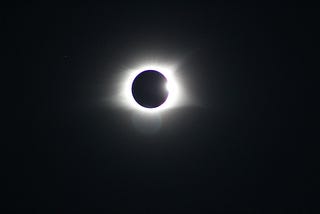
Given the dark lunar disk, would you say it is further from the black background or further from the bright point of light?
the black background

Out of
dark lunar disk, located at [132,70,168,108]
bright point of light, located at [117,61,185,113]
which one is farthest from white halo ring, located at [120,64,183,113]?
dark lunar disk, located at [132,70,168,108]

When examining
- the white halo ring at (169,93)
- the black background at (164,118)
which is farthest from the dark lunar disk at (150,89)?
the black background at (164,118)

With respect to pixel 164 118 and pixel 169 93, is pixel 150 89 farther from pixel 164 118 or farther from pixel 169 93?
pixel 164 118

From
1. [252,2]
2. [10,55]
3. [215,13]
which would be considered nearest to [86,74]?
[10,55]

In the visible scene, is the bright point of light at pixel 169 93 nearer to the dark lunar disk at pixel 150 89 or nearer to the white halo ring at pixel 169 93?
the white halo ring at pixel 169 93

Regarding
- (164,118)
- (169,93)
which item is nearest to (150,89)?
(169,93)
